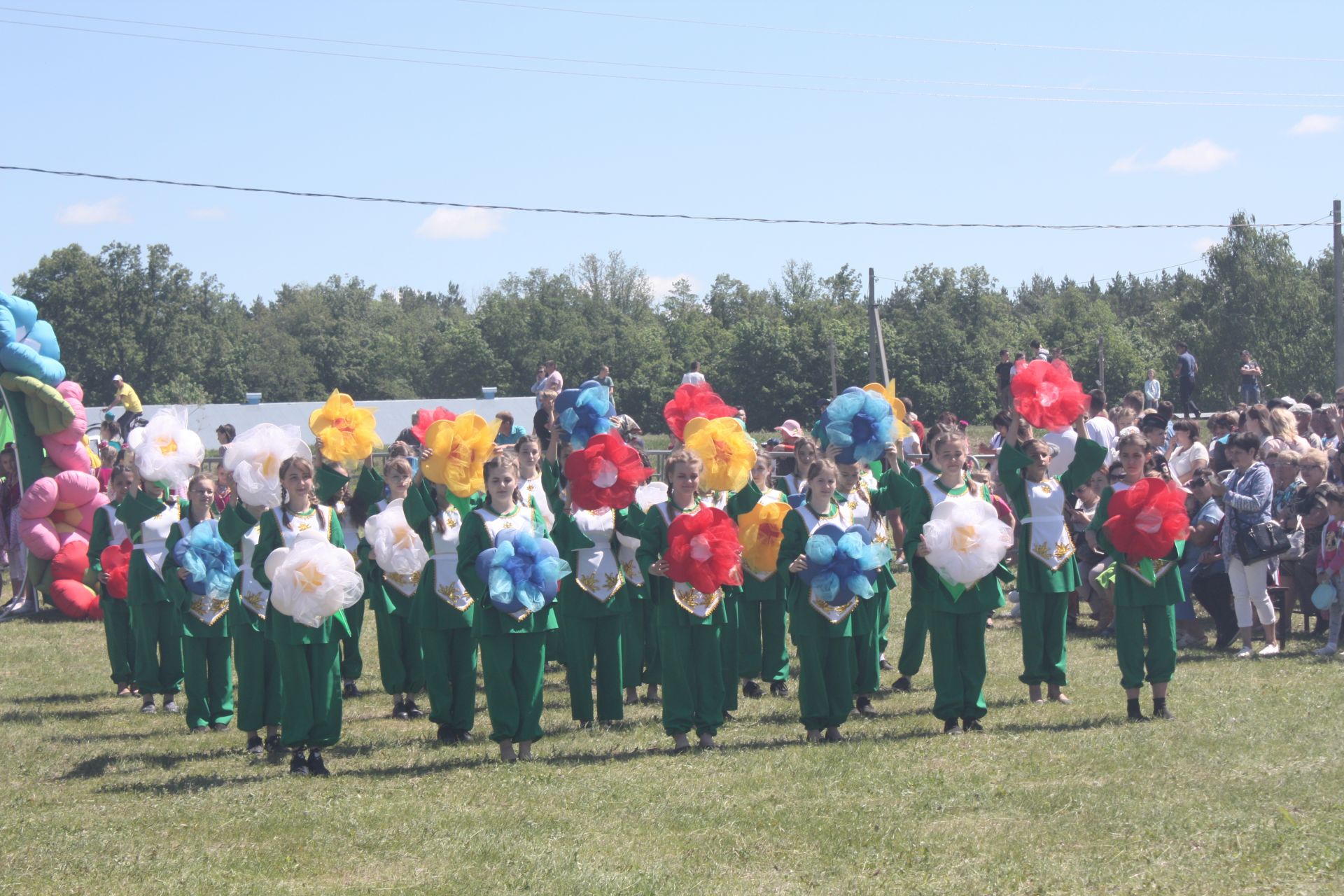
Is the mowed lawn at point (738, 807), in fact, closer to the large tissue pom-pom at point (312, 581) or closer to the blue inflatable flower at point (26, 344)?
the large tissue pom-pom at point (312, 581)

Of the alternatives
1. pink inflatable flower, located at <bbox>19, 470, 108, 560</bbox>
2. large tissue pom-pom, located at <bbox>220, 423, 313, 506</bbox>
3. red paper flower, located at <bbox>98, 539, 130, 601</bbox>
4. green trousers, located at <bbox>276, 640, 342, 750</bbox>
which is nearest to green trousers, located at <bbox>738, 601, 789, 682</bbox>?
green trousers, located at <bbox>276, 640, 342, 750</bbox>

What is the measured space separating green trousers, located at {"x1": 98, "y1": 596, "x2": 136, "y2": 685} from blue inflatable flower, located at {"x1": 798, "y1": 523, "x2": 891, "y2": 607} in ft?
19.6

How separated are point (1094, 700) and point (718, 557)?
311 cm

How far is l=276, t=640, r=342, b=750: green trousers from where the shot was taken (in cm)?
757

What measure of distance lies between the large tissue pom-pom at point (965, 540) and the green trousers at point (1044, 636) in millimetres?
1142

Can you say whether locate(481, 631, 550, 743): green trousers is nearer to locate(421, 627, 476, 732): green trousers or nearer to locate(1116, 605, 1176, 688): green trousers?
locate(421, 627, 476, 732): green trousers

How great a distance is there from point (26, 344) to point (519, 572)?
11.1 m

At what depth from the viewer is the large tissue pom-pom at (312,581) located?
23.8ft

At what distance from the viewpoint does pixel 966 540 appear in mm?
7738

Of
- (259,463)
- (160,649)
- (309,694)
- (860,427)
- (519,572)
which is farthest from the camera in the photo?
(160,649)

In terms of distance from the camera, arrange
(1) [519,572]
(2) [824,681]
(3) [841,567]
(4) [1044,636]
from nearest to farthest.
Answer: (1) [519,572]
(3) [841,567]
(2) [824,681]
(4) [1044,636]

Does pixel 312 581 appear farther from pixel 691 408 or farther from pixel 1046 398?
pixel 1046 398

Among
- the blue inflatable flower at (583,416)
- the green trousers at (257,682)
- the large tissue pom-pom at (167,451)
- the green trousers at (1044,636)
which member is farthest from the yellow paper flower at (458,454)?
the green trousers at (1044,636)

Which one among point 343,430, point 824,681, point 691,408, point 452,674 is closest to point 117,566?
point 343,430
